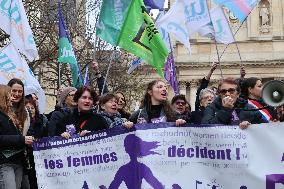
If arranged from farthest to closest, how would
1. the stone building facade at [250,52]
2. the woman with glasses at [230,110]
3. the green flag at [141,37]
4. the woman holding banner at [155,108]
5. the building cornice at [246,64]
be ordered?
the building cornice at [246,64] → the stone building facade at [250,52] → the green flag at [141,37] → the woman holding banner at [155,108] → the woman with glasses at [230,110]

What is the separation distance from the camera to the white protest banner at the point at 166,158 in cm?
596

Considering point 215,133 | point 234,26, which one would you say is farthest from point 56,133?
point 234,26

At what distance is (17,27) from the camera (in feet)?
33.7

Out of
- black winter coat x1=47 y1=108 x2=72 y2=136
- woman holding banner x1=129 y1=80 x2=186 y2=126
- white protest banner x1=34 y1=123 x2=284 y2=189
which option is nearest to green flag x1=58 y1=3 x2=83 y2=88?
black winter coat x1=47 y1=108 x2=72 y2=136

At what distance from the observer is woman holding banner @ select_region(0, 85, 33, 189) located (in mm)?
6590

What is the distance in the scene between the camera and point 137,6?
9422 millimetres

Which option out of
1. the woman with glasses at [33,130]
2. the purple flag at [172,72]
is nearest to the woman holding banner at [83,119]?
the woman with glasses at [33,130]

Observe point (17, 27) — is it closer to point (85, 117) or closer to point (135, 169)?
point (85, 117)

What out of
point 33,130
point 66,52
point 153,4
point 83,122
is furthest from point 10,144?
point 66,52

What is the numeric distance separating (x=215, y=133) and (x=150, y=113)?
1110mm

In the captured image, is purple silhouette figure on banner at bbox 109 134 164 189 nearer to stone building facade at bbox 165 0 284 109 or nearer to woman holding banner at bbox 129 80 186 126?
woman holding banner at bbox 129 80 186 126

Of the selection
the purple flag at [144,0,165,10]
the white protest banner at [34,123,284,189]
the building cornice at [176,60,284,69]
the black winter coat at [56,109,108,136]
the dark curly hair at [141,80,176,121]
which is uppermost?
the building cornice at [176,60,284,69]

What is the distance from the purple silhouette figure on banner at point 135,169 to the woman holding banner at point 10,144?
1.11 meters

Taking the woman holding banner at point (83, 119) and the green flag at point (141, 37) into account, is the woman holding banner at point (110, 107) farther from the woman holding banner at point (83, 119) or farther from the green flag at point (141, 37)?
the green flag at point (141, 37)
